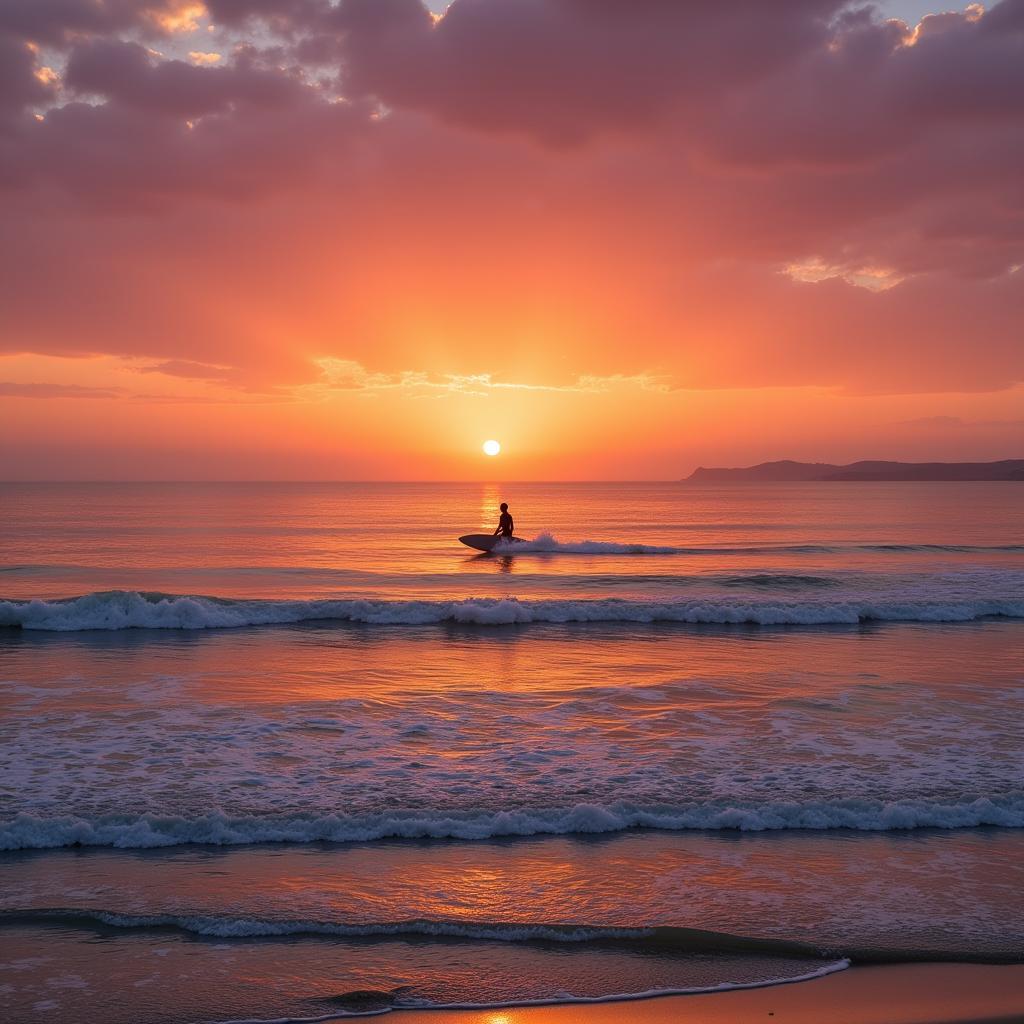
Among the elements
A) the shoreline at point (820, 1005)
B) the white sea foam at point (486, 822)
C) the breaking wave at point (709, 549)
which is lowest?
the shoreline at point (820, 1005)

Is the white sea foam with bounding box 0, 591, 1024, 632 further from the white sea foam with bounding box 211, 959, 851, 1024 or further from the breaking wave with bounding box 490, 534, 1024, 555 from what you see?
the breaking wave with bounding box 490, 534, 1024, 555

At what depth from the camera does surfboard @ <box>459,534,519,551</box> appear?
4550 cm

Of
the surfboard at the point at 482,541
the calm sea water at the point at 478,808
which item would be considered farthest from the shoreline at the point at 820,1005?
the surfboard at the point at 482,541

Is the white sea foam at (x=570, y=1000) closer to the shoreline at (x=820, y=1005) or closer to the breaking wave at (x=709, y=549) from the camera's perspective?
the shoreline at (x=820, y=1005)

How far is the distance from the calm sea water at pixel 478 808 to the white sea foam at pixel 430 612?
0.15 metres

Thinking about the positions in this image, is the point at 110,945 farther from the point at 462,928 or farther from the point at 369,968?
the point at 462,928

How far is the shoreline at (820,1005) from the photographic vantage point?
5320 millimetres

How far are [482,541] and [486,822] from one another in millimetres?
37489

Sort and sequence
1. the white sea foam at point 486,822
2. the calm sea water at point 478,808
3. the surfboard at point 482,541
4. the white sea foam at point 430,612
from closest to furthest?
1. the calm sea water at point 478,808
2. the white sea foam at point 486,822
3. the white sea foam at point 430,612
4. the surfboard at point 482,541

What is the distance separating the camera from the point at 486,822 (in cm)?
844

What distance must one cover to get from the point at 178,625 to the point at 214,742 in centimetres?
1262

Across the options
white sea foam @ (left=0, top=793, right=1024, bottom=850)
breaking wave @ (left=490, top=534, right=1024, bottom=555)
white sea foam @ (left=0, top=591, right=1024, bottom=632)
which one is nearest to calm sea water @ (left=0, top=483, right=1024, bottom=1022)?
white sea foam @ (left=0, top=793, right=1024, bottom=850)

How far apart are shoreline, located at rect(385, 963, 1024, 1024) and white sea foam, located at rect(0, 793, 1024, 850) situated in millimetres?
2805

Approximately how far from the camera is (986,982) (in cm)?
576
